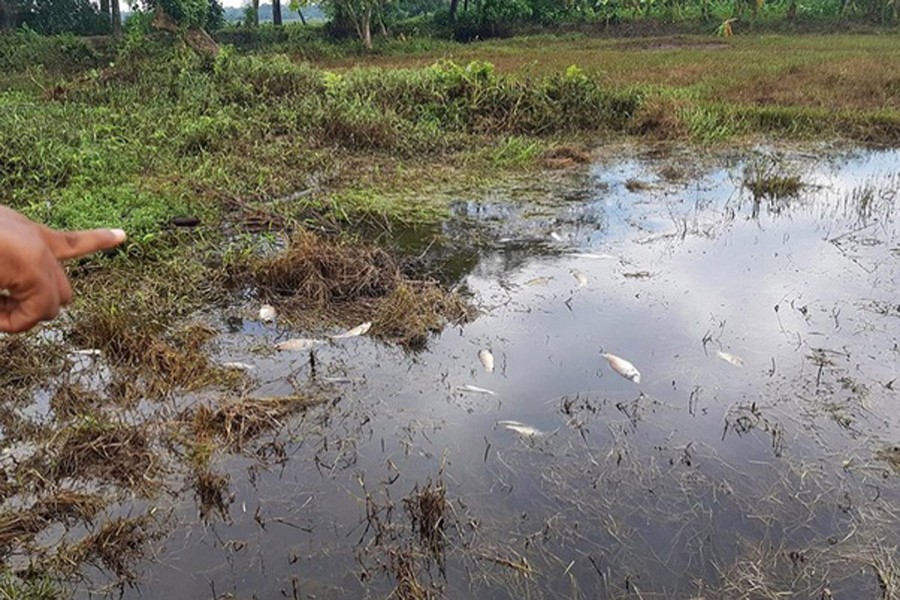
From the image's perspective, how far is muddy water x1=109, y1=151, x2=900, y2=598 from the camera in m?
2.58

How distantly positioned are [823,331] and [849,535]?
6.10ft

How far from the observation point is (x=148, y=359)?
380 centimetres

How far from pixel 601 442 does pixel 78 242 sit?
2467mm

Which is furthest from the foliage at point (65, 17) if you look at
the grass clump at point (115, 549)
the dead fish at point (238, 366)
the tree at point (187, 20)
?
the grass clump at point (115, 549)

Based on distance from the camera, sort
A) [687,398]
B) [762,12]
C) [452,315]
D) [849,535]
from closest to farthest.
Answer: [849,535]
[687,398]
[452,315]
[762,12]

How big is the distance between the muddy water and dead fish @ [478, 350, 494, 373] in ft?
0.18

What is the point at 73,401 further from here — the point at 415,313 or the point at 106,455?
the point at 415,313

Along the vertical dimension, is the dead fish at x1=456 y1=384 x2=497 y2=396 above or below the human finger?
below

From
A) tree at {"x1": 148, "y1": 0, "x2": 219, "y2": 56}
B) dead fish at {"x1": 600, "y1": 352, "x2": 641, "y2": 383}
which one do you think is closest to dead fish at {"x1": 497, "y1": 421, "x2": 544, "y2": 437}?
dead fish at {"x1": 600, "y1": 352, "x2": 641, "y2": 383}

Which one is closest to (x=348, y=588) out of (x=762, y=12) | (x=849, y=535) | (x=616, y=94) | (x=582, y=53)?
(x=849, y=535)

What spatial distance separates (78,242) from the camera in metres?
1.38

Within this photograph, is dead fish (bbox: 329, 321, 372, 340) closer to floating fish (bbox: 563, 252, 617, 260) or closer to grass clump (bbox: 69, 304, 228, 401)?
grass clump (bbox: 69, 304, 228, 401)

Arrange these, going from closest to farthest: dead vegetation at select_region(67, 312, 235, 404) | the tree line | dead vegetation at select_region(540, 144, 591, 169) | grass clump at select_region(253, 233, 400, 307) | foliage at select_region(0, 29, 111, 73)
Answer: dead vegetation at select_region(67, 312, 235, 404), grass clump at select_region(253, 233, 400, 307), dead vegetation at select_region(540, 144, 591, 169), foliage at select_region(0, 29, 111, 73), the tree line

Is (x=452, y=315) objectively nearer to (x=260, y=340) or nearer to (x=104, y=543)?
(x=260, y=340)
